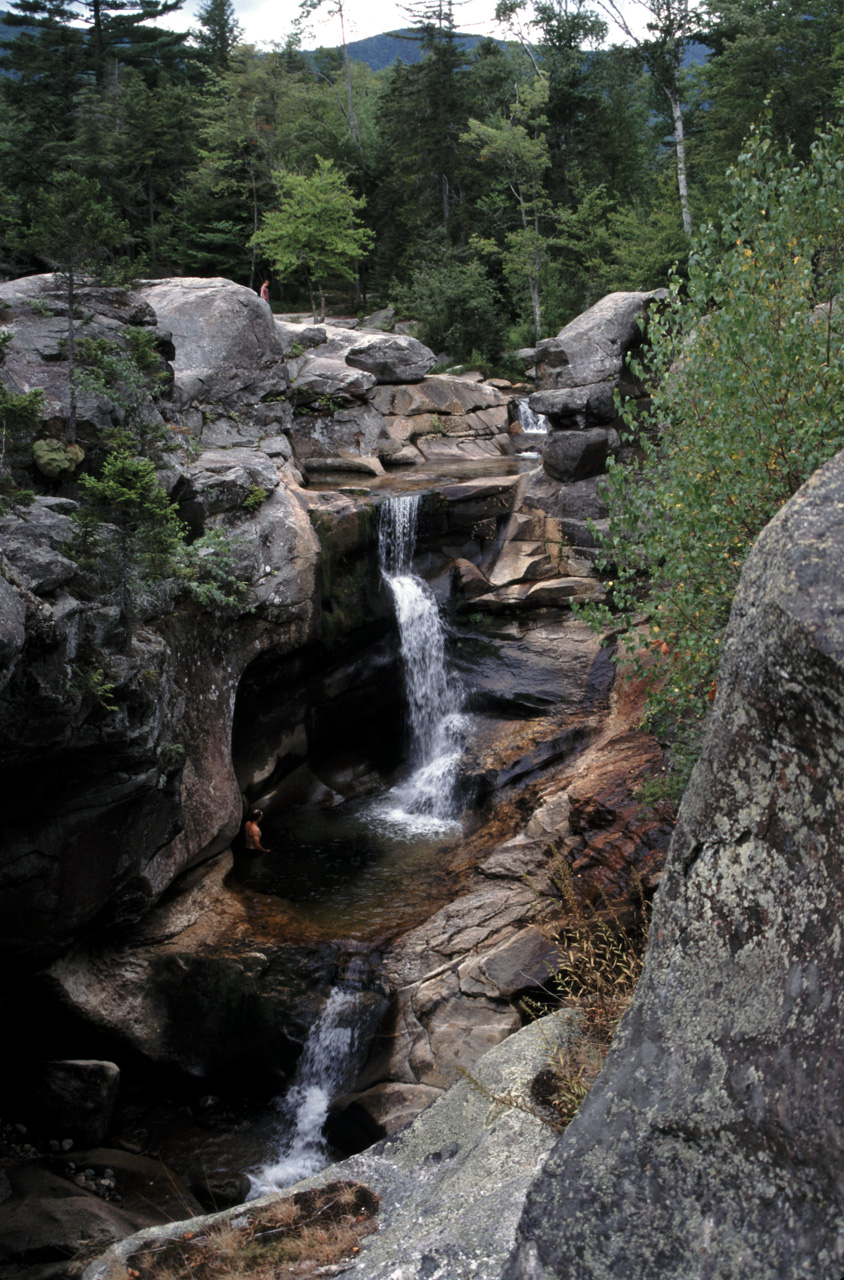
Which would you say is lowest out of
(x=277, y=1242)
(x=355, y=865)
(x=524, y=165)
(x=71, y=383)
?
(x=355, y=865)

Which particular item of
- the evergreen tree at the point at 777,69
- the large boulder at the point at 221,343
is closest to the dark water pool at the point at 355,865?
the large boulder at the point at 221,343

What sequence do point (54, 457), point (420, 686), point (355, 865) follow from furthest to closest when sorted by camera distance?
point (420, 686) < point (355, 865) < point (54, 457)

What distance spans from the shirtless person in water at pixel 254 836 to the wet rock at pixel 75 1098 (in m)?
4.54

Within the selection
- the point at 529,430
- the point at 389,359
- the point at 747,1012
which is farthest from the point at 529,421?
the point at 747,1012

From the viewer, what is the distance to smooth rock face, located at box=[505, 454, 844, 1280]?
2.90 m

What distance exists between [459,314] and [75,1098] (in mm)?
A: 31300

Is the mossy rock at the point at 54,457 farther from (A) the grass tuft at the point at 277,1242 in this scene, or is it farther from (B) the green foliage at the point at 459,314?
(B) the green foliage at the point at 459,314

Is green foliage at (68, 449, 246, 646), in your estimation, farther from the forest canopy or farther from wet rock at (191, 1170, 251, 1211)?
the forest canopy

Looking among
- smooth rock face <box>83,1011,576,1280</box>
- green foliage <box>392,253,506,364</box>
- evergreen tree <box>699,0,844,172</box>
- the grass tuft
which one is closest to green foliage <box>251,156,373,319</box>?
green foliage <box>392,253,506,364</box>

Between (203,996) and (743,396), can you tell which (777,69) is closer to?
(743,396)

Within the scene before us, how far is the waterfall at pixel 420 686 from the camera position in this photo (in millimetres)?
14975

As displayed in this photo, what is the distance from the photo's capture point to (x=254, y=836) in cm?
1374

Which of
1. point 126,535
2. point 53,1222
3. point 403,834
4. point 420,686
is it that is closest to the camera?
point 53,1222

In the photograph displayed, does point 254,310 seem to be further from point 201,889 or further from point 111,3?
point 111,3
